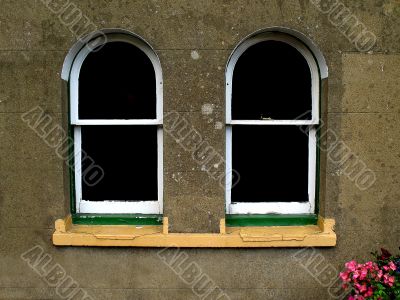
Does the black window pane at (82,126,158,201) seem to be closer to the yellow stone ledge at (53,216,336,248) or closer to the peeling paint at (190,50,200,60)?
the yellow stone ledge at (53,216,336,248)

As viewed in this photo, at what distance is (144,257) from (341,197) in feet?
6.51

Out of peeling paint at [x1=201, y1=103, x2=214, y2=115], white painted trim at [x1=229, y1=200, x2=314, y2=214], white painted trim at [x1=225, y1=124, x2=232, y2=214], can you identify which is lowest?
white painted trim at [x1=229, y1=200, x2=314, y2=214]

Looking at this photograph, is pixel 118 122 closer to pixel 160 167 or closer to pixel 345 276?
pixel 160 167

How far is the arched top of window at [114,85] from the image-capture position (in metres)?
3.74

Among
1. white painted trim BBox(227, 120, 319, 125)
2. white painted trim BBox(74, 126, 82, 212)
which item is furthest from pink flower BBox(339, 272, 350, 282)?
white painted trim BBox(74, 126, 82, 212)

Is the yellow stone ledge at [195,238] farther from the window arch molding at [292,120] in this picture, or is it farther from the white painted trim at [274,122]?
the white painted trim at [274,122]

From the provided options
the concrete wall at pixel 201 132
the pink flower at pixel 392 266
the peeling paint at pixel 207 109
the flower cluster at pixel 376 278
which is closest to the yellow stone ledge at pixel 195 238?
the concrete wall at pixel 201 132

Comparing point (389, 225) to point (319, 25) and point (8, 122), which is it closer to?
point (319, 25)

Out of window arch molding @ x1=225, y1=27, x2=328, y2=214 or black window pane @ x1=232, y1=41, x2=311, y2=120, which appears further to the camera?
black window pane @ x1=232, y1=41, x2=311, y2=120

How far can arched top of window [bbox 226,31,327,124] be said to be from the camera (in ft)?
12.3

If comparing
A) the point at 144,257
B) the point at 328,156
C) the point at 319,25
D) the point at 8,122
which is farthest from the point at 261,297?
the point at 8,122

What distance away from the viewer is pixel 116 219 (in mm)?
3811

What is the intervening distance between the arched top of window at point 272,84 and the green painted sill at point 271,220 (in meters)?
0.97

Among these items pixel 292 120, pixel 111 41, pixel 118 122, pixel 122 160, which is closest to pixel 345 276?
pixel 292 120
